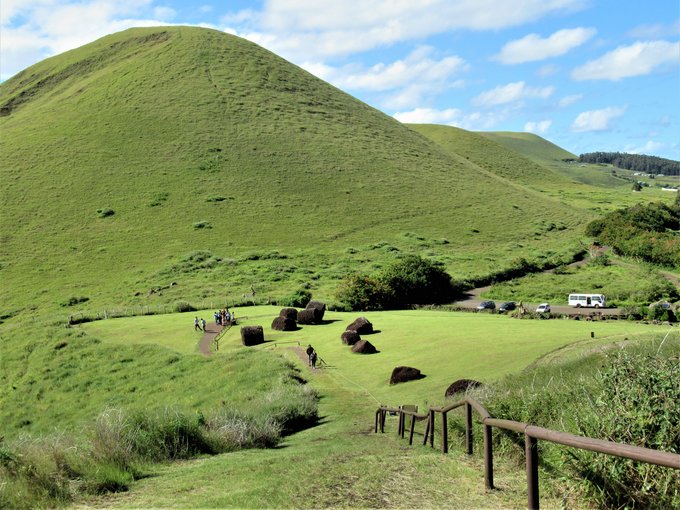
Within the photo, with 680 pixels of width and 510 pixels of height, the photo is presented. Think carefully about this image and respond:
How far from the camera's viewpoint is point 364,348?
100 feet

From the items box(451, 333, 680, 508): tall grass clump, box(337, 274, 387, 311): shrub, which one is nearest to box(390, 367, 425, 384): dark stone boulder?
box(451, 333, 680, 508): tall grass clump

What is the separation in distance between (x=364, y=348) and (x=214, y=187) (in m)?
63.9

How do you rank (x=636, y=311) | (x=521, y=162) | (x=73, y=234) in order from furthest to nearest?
(x=521, y=162) < (x=73, y=234) < (x=636, y=311)

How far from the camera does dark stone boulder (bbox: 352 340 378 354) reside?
30442 millimetres

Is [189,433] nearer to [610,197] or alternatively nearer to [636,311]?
[636,311]

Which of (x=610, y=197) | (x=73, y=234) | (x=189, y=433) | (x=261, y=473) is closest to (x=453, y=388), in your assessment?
(x=189, y=433)

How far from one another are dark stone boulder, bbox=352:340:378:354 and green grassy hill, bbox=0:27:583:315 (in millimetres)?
28530

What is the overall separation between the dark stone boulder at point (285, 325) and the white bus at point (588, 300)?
25.4 meters

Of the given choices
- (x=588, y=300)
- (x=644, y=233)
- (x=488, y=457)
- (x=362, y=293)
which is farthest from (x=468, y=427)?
(x=644, y=233)

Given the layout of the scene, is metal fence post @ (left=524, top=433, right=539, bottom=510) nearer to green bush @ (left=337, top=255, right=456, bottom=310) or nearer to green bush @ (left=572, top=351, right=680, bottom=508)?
green bush @ (left=572, top=351, right=680, bottom=508)

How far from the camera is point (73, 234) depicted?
78.3 metres

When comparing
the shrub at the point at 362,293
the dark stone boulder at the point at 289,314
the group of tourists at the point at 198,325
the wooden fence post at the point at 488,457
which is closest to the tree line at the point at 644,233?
the shrub at the point at 362,293

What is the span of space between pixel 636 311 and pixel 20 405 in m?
36.1

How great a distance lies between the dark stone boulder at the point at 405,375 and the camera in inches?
922
